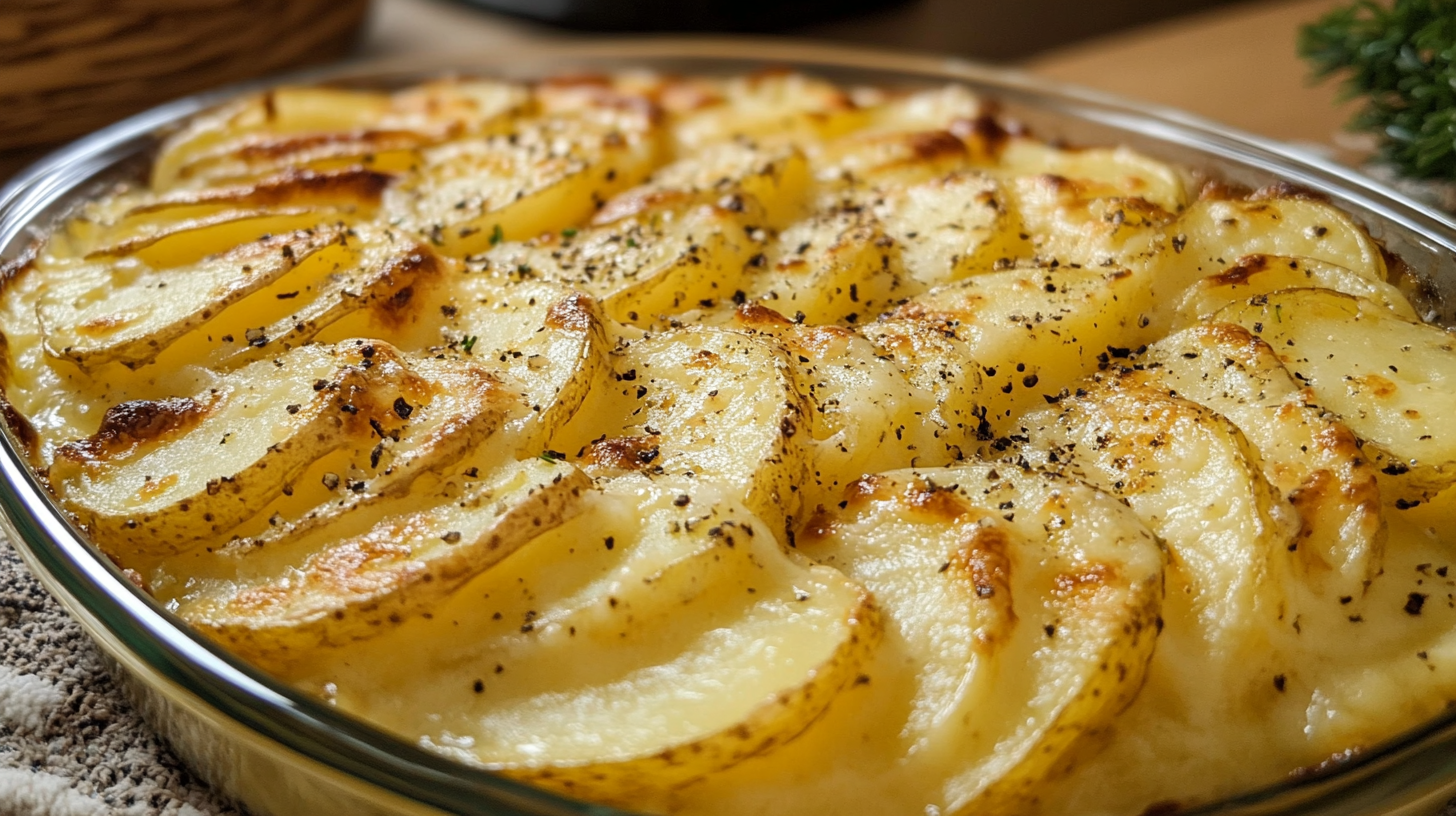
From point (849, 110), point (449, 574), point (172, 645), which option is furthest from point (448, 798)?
point (849, 110)

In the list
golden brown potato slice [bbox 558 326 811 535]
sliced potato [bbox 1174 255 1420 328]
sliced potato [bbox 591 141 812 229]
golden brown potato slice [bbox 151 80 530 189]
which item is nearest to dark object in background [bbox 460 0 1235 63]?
golden brown potato slice [bbox 151 80 530 189]

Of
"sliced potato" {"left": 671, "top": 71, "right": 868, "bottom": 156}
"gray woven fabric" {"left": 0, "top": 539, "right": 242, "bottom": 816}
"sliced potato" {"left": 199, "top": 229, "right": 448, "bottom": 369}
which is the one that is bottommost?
"gray woven fabric" {"left": 0, "top": 539, "right": 242, "bottom": 816}

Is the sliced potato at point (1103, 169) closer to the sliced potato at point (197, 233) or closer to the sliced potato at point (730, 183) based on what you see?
the sliced potato at point (730, 183)

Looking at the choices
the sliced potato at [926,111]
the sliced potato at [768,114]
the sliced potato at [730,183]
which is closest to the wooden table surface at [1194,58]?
the sliced potato at [926,111]

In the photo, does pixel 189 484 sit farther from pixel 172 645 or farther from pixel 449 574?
pixel 449 574

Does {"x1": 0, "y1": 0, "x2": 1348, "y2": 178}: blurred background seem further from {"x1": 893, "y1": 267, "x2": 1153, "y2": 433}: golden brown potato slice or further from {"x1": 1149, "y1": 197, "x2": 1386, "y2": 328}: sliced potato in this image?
{"x1": 893, "y1": 267, "x2": 1153, "y2": 433}: golden brown potato slice

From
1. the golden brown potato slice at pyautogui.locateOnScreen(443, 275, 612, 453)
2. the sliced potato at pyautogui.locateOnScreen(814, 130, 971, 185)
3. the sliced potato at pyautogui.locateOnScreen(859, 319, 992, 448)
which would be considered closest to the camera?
the golden brown potato slice at pyautogui.locateOnScreen(443, 275, 612, 453)

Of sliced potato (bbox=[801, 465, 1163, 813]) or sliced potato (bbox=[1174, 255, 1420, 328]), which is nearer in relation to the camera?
sliced potato (bbox=[801, 465, 1163, 813])
